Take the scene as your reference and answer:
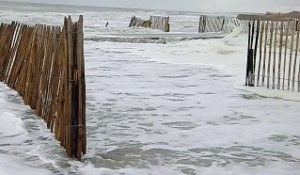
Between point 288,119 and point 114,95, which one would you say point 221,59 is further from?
point 288,119

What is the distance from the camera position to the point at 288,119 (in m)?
8.60

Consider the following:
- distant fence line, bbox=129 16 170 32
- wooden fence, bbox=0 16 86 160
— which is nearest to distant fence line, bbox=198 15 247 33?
distant fence line, bbox=129 16 170 32

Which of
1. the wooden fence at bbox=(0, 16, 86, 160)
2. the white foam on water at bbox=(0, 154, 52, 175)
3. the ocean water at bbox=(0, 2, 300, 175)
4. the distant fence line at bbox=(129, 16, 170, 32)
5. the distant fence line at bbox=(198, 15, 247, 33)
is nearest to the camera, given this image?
the white foam on water at bbox=(0, 154, 52, 175)

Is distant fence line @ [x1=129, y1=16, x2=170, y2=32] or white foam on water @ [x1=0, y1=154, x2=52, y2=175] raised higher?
distant fence line @ [x1=129, y1=16, x2=170, y2=32]

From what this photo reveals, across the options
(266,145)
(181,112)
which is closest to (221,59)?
(181,112)

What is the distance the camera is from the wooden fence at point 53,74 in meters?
6.01

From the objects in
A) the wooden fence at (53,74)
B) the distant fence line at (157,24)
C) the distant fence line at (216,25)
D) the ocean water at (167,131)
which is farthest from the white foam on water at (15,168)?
the distant fence line at (216,25)

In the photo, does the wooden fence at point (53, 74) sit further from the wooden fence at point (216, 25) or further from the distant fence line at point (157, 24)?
the wooden fence at point (216, 25)

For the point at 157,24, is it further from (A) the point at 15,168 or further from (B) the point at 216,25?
(A) the point at 15,168

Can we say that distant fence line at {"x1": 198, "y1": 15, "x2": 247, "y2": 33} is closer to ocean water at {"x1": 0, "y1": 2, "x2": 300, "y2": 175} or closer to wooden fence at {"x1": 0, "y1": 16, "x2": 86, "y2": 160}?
ocean water at {"x1": 0, "y1": 2, "x2": 300, "y2": 175}

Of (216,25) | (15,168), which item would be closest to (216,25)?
(216,25)

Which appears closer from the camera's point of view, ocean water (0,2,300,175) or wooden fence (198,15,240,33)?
ocean water (0,2,300,175)

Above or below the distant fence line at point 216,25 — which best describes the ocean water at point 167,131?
below

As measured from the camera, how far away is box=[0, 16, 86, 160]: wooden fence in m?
6.01
